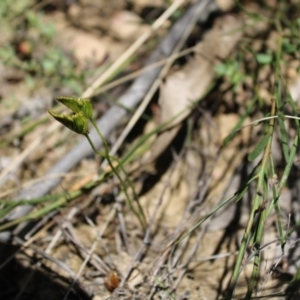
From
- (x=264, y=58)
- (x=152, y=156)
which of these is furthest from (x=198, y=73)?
(x=152, y=156)

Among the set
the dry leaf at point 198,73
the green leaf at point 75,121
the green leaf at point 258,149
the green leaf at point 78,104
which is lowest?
the green leaf at point 75,121

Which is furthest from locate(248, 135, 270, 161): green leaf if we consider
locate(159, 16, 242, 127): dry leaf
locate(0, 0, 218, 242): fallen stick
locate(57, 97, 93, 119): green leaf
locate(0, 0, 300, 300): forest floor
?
locate(0, 0, 218, 242): fallen stick

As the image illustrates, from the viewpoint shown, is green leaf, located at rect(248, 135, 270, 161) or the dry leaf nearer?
green leaf, located at rect(248, 135, 270, 161)

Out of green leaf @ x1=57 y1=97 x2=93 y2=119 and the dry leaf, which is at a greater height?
the dry leaf

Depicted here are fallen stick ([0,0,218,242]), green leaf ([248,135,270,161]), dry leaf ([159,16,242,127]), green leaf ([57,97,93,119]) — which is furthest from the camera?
dry leaf ([159,16,242,127])

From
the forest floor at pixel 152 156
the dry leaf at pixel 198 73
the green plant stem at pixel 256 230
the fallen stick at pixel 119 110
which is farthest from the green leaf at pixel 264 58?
the green plant stem at pixel 256 230

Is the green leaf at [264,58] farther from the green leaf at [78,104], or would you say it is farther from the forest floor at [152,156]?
the green leaf at [78,104]

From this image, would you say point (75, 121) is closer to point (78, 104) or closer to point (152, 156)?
point (78, 104)

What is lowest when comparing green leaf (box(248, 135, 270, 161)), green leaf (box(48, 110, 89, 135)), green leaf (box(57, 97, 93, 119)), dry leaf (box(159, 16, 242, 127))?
green leaf (box(48, 110, 89, 135))

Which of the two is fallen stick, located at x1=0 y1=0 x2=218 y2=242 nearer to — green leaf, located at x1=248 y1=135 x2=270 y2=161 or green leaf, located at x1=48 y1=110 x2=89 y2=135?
green leaf, located at x1=48 y1=110 x2=89 y2=135

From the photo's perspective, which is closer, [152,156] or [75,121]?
[75,121]
